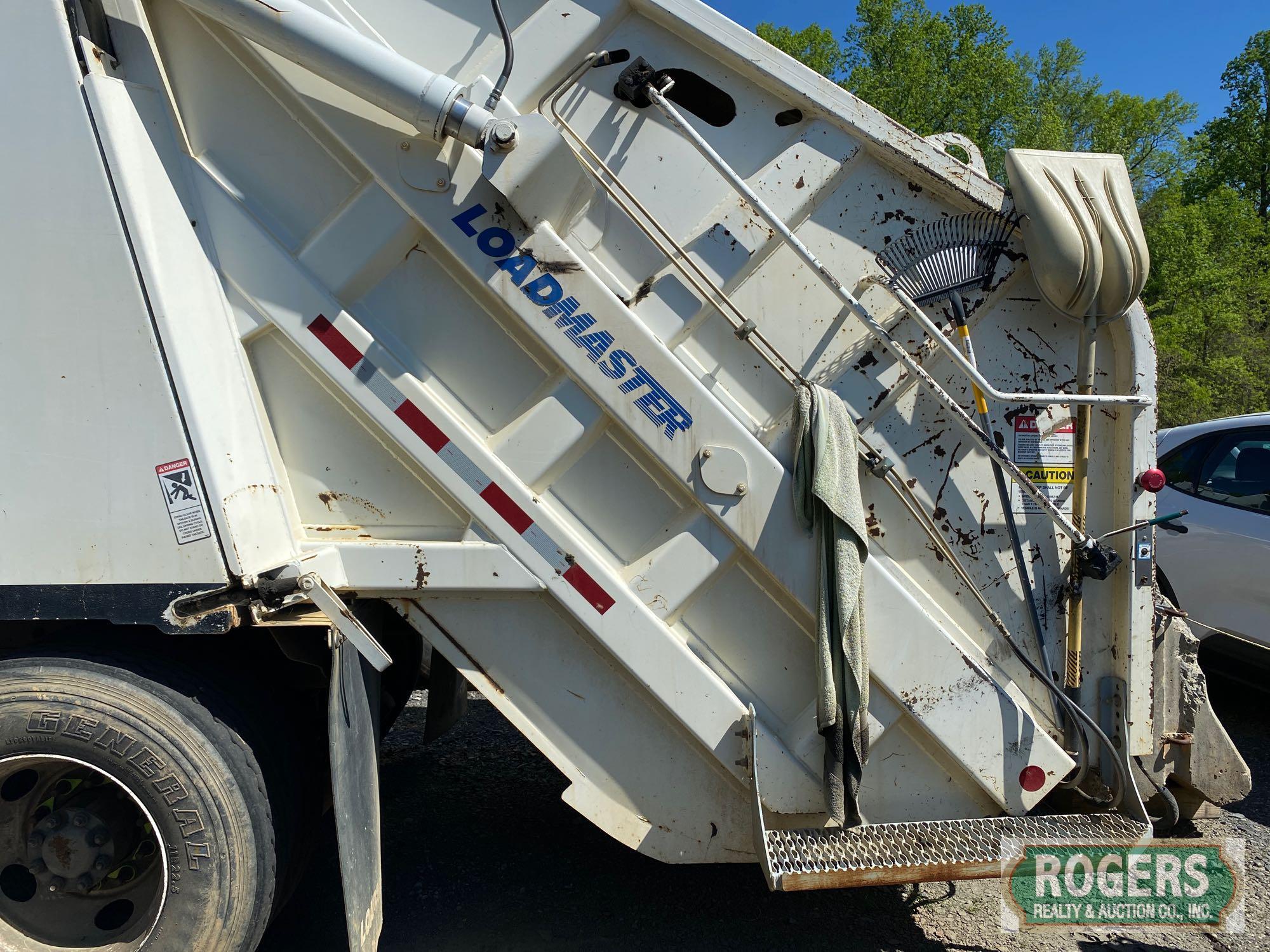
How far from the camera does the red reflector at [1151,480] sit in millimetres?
2557

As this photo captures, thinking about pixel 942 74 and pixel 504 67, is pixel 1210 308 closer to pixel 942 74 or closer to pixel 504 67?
pixel 942 74

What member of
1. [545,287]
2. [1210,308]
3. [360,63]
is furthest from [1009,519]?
[1210,308]

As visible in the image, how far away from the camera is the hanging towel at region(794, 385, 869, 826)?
7.85 ft

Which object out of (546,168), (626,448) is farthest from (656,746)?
(546,168)

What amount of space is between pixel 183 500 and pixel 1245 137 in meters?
34.5

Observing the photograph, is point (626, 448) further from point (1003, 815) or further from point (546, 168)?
point (1003, 815)

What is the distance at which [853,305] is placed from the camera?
248 centimetres

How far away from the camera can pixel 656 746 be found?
2.53m

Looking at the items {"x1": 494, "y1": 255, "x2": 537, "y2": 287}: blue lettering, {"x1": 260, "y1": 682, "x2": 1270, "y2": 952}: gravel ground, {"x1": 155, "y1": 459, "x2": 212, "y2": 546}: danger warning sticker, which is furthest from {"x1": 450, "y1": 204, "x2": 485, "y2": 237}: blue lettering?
{"x1": 260, "y1": 682, "x2": 1270, "y2": 952}: gravel ground

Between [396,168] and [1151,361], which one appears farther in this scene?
[1151,361]

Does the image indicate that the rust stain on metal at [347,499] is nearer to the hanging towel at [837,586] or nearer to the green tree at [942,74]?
the hanging towel at [837,586]

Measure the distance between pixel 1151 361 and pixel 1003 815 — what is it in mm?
1477

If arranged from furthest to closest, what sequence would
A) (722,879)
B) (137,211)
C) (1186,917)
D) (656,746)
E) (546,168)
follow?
(722,879)
(1186,917)
(656,746)
(546,168)
(137,211)

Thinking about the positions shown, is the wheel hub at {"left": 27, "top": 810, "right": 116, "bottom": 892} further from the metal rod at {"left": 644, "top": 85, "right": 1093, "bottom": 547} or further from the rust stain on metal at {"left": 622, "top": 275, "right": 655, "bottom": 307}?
the metal rod at {"left": 644, "top": 85, "right": 1093, "bottom": 547}
